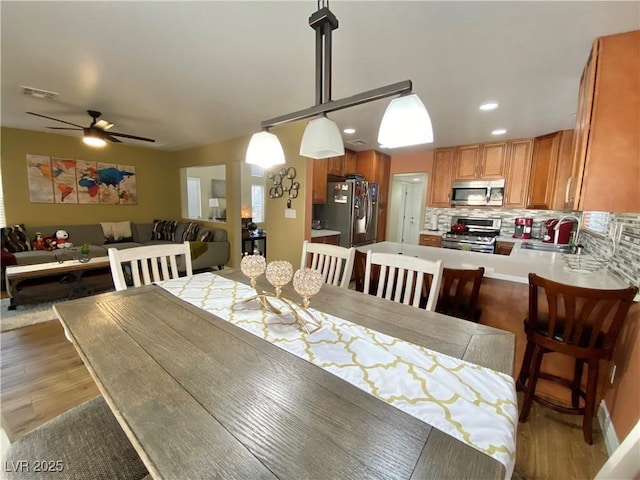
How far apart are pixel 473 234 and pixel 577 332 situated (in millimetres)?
3037

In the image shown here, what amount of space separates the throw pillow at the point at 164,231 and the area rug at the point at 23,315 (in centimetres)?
220

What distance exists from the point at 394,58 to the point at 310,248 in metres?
1.42

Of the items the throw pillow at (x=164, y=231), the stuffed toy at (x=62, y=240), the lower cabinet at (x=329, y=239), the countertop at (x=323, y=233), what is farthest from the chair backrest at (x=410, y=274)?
the throw pillow at (x=164, y=231)

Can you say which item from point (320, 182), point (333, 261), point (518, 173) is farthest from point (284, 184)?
point (518, 173)

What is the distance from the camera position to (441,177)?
179 inches

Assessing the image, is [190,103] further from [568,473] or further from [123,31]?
[568,473]

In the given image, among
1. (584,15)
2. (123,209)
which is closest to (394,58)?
(584,15)

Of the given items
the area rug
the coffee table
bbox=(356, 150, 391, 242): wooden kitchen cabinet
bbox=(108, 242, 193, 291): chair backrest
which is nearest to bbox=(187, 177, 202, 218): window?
the coffee table

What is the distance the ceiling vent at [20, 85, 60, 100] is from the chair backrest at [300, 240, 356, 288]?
9.72 feet

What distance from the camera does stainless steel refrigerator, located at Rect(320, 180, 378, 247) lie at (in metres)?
4.39

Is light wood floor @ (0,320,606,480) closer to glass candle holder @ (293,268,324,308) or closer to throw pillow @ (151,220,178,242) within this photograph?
glass candle holder @ (293,268,324,308)

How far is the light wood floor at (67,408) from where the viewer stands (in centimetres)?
141

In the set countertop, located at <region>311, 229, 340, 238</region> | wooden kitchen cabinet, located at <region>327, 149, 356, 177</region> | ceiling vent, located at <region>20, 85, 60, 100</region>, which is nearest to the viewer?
ceiling vent, located at <region>20, 85, 60, 100</region>

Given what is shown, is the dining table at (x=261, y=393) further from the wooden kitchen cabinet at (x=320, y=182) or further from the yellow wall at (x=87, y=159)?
the yellow wall at (x=87, y=159)
